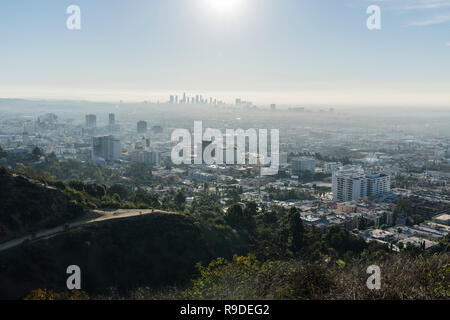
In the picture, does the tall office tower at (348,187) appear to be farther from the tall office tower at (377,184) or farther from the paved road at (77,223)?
the paved road at (77,223)

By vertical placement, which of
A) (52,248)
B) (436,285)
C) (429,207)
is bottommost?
(429,207)

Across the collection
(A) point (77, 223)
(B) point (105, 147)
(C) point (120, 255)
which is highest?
(B) point (105, 147)

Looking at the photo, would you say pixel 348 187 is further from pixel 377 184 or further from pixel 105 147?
pixel 105 147


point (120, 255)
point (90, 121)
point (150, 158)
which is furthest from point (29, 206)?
point (90, 121)

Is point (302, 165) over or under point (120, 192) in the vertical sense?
under

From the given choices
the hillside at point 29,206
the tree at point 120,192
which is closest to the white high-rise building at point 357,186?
the tree at point 120,192

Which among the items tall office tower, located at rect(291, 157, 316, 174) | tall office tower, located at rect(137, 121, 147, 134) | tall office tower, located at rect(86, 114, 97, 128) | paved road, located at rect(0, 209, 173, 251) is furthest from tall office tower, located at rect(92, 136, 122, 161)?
tall office tower, located at rect(86, 114, 97, 128)
